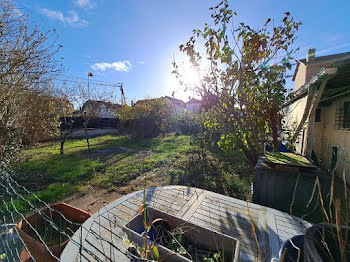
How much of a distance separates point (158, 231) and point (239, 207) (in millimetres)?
1120

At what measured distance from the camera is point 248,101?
3994 millimetres

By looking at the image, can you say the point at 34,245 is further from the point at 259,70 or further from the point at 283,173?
the point at 259,70

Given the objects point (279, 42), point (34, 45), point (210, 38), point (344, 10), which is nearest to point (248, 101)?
point (279, 42)

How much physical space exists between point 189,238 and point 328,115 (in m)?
6.73

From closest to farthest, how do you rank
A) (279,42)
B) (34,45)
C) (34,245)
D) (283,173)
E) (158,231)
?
1. (158,231)
2. (34,245)
3. (283,173)
4. (279,42)
5. (34,45)

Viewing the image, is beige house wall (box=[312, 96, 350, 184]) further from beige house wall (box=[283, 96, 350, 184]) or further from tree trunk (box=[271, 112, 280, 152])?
tree trunk (box=[271, 112, 280, 152])

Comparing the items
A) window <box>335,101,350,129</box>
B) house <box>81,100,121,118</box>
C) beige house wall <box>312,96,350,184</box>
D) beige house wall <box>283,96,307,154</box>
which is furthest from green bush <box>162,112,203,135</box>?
window <box>335,101,350,129</box>

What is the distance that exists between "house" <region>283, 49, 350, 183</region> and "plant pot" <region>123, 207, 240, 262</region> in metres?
2.25

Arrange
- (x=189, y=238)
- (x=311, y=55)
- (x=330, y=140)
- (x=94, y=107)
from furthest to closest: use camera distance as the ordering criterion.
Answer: (x=94, y=107) < (x=311, y=55) < (x=330, y=140) < (x=189, y=238)

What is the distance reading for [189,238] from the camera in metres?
1.33

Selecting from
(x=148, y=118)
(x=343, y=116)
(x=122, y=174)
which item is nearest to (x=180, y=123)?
(x=148, y=118)

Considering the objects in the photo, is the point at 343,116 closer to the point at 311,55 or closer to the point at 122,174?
the point at 122,174

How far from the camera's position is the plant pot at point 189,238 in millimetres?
1024

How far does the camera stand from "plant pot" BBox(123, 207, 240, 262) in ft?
3.36
